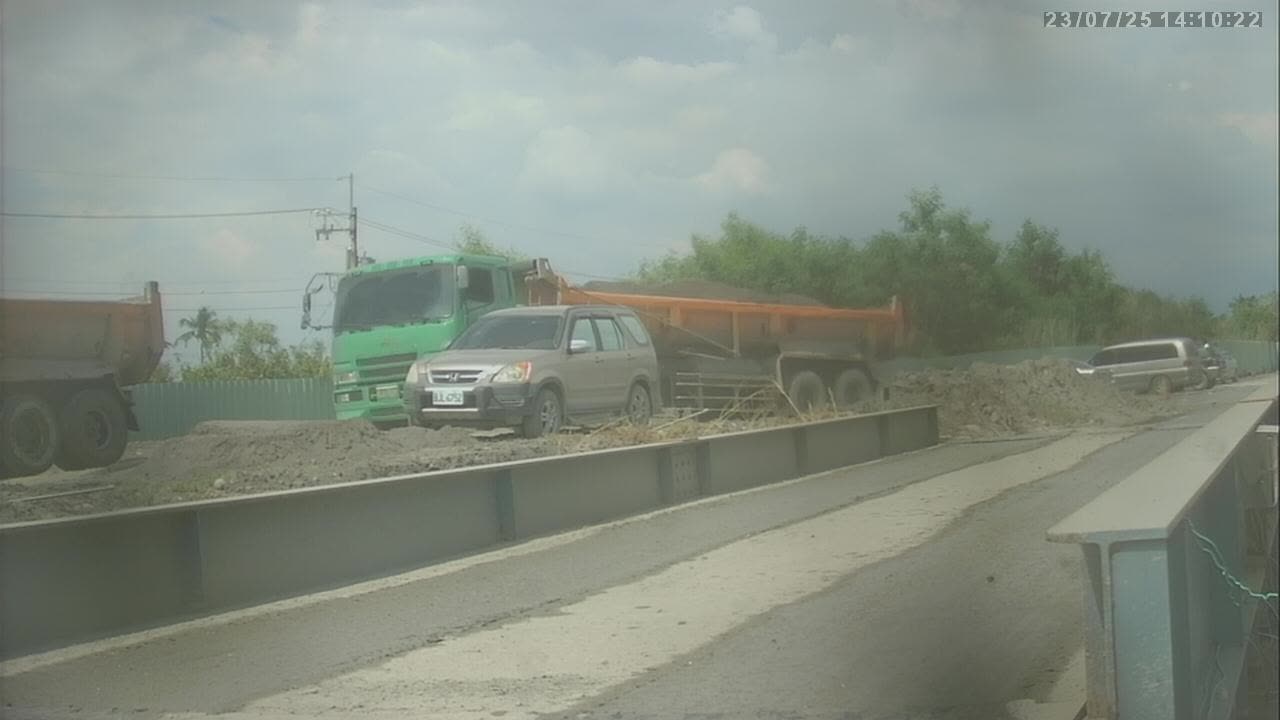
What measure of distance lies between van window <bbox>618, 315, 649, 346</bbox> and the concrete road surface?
70cm

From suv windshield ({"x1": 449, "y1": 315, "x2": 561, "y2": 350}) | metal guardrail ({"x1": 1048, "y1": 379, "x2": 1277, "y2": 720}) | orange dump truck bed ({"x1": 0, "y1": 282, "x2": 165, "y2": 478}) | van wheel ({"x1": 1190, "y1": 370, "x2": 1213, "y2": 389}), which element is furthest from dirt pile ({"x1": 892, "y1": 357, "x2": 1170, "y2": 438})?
orange dump truck bed ({"x1": 0, "y1": 282, "x2": 165, "y2": 478})

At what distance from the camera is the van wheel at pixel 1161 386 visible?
3813mm

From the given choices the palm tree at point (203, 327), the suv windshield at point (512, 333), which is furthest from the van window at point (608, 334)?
the palm tree at point (203, 327)

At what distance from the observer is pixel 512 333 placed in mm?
4426

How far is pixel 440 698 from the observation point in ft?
14.0

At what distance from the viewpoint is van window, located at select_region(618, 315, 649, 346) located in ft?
14.0

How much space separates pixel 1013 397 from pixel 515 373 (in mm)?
1578

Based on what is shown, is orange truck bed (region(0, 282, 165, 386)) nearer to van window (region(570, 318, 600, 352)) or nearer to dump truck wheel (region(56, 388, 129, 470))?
dump truck wheel (region(56, 388, 129, 470))

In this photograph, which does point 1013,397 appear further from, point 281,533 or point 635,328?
point 281,533

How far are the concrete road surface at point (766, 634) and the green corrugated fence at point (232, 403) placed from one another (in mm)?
707

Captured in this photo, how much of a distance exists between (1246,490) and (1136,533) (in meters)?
4.51


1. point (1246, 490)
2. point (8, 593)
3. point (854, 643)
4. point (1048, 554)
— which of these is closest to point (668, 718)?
point (854, 643)
